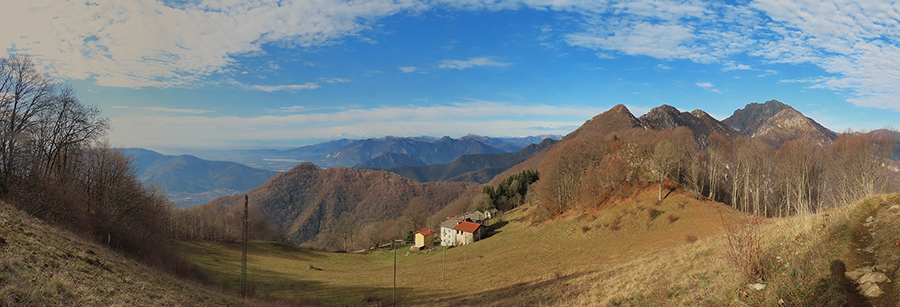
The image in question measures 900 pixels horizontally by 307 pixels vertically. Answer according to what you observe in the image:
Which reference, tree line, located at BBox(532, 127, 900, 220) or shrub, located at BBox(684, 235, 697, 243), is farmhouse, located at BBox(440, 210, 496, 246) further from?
shrub, located at BBox(684, 235, 697, 243)

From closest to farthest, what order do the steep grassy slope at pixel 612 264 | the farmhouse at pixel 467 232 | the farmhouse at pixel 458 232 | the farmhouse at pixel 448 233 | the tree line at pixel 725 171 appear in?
the steep grassy slope at pixel 612 264
the tree line at pixel 725 171
the farmhouse at pixel 467 232
the farmhouse at pixel 458 232
the farmhouse at pixel 448 233

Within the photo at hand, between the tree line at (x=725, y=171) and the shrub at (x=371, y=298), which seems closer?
the shrub at (x=371, y=298)

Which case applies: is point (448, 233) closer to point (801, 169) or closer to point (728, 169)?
point (728, 169)

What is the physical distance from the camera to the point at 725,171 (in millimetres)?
51969

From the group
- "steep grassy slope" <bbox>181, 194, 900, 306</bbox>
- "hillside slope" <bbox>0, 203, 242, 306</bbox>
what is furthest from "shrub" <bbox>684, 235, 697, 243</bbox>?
"hillside slope" <bbox>0, 203, 242, 306</bbox>

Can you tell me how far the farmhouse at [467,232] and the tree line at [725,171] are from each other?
12410 mm

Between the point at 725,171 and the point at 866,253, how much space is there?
55266 mm

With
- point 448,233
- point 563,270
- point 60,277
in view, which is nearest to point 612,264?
point 563,270

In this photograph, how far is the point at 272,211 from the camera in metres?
186

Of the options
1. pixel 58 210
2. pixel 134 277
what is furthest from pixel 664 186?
pixel 58 210

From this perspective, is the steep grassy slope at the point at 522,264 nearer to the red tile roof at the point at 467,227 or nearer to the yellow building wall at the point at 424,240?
the red tile roof at the point at 467,227

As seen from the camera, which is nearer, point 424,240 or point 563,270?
point 563,270

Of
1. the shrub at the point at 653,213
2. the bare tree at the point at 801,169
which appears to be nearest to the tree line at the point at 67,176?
the shrub at the point at 653,213

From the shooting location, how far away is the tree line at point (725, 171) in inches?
1241
